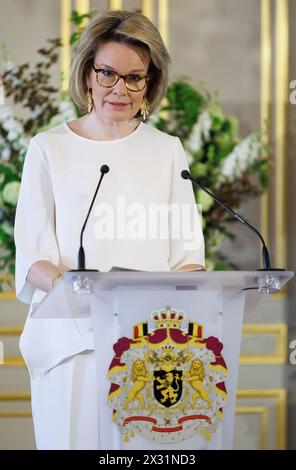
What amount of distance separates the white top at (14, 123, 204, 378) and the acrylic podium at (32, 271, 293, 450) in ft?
1.18

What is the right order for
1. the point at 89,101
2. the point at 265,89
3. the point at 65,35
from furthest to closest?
the point at 265,89
the point at 65,35
the point at 89,101

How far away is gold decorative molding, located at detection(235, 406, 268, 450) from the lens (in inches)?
176

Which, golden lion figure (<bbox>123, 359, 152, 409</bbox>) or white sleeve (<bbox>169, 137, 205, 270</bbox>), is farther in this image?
white sleeve (<bbox>169, 137, 205, 270</bbox>)

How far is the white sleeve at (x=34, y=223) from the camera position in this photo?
2.46m

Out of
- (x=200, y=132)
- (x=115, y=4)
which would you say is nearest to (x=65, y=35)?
(x=115, y=4)

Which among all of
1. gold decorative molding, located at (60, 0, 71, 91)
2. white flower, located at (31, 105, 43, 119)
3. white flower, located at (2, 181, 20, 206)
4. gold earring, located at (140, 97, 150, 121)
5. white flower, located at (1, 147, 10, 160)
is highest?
gold decorative molding, located at (60, 0, 71, 91)

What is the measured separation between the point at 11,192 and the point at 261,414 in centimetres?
162

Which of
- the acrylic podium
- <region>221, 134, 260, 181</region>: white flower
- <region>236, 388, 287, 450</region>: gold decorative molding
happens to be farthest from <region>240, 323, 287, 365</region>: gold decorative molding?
the acrylic podium

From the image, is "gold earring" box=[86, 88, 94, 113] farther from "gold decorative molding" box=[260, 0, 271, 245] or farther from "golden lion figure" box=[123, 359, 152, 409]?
"gold decorative molding" box=[260, 0, 271, 245]

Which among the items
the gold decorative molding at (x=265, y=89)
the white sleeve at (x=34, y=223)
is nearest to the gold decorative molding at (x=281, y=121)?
the gold decorative molding at (x=265, y=89)

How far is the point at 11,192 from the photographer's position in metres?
3.78

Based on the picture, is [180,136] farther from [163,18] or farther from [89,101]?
[89,101]

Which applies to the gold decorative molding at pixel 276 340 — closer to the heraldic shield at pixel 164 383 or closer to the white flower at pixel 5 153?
the white flower at pixel 5 153

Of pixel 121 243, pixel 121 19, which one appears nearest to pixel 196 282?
pixel 121 243
